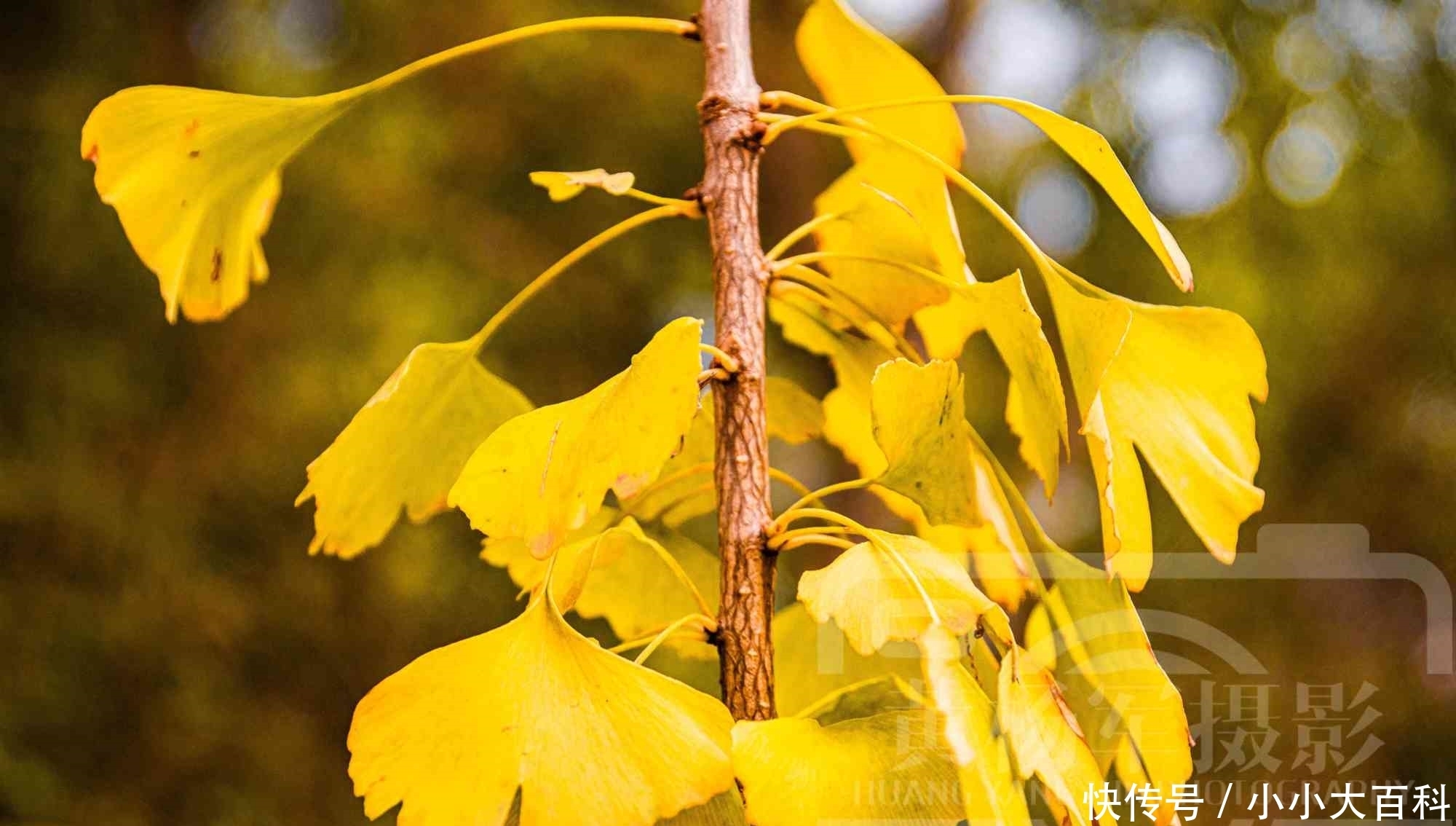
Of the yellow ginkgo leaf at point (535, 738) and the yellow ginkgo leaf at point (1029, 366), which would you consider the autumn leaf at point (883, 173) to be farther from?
the yellow ginkgo leaf at point (535, 738)

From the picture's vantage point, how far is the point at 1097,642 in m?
0.30

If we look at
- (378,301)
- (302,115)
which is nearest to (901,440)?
(302,115)

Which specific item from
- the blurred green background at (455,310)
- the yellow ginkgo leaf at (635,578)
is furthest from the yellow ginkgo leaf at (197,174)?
the blurred green background at (455,310)

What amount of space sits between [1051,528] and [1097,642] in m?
0.61

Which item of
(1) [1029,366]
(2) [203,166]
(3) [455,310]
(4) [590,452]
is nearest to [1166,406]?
(1) [1029,366]

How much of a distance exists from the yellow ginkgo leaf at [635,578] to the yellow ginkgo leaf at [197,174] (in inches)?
4.2

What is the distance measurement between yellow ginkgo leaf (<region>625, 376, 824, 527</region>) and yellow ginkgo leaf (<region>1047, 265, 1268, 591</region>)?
0.31 feet

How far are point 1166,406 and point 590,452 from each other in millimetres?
149

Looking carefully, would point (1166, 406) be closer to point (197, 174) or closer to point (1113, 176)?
point (1113, 176)

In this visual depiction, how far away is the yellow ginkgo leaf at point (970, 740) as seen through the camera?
21cm

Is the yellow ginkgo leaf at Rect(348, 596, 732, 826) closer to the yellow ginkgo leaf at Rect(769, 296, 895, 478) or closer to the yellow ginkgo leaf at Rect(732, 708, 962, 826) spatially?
the yellow ginkgo leaf at Rect(732, 708, 962, 826)

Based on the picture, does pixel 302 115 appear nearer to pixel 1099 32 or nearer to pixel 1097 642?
pixel 1097 642

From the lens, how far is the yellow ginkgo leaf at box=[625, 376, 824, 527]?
14.1 inches

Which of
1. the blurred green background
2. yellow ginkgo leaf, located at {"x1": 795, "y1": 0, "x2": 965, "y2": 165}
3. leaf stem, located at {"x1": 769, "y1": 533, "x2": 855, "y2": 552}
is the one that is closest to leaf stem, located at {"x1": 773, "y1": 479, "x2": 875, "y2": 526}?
leaf stem, located at {"x1": 769, "y1": 533, "x2": 855, "y2": 552}
